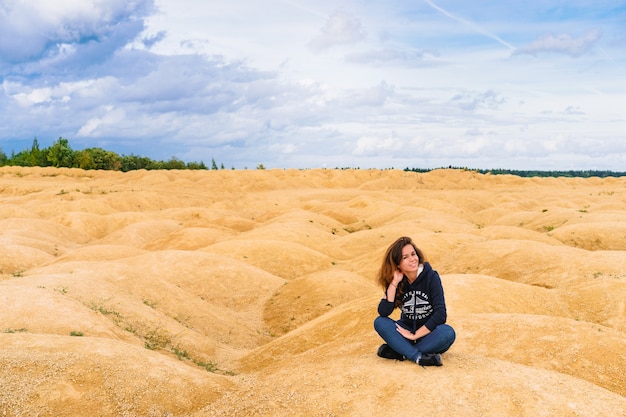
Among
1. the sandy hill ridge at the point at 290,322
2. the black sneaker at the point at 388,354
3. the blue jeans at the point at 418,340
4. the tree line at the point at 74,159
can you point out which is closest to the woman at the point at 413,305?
the blue jeans at the point at 418,340

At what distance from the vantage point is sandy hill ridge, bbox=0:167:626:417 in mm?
11242

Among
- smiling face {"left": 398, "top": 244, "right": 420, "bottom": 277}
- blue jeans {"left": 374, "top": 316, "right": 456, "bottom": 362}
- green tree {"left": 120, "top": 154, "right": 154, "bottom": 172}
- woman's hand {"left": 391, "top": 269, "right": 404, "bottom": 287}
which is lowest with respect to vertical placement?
blue jeans {"left": 374, "top": 316, "right": 456, "bottom": 362}

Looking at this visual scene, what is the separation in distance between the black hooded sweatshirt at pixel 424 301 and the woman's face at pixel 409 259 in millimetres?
301

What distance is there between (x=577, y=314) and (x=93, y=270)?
27640 mm

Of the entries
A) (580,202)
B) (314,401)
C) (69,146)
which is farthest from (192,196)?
(314,401)

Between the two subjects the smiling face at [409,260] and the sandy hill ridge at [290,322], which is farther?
the sandy hill ridge at [290,322]

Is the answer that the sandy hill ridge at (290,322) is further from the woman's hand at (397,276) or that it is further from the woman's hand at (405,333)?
the woman's hand at (397,276)

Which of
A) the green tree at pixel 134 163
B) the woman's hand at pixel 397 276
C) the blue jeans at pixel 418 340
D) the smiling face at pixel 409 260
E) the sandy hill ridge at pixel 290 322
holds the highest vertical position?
the green tree at pixel 134 163

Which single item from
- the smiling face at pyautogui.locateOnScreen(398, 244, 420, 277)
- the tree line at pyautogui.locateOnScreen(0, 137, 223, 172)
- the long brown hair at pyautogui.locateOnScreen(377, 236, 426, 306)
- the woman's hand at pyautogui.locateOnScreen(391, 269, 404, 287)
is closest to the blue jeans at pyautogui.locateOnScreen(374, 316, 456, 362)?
the long brown hair at pyautogui.locateOnScreen(377, 236, 426, 306)

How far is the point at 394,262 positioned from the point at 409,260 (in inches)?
13.2

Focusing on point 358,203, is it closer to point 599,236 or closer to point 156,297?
point 599,236

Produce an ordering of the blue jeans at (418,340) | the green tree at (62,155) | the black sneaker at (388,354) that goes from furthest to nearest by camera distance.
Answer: the green tree at (62,155)
the black sneaker at (388,354)
the blue jeans at (418,340)

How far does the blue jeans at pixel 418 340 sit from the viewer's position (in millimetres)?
10945

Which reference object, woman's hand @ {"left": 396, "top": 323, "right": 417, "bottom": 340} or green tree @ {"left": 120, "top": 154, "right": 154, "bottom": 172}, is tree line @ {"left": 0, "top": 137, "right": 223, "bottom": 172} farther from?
woman's hand @ {"left": 396, "top": 323, "right": 417, "bottom": 340}
